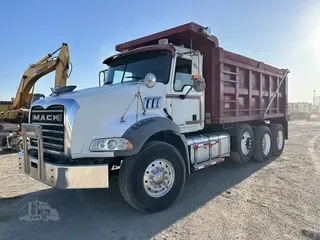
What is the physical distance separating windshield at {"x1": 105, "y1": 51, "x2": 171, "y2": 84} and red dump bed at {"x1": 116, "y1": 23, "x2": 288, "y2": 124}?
0.75 m

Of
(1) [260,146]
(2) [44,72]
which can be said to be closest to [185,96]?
(1) [260,146]

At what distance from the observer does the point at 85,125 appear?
157 inches

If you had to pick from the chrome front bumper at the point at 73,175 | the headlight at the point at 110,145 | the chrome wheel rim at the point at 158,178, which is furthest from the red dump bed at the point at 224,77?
the chrome front bumper at the point at 73,175

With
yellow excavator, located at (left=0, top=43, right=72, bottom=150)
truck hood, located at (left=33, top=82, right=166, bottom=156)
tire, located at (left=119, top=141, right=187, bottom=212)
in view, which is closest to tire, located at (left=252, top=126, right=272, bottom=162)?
tire, located at (left=119, top=141, right=187, bottom=212)

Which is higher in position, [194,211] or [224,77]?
[224,77]

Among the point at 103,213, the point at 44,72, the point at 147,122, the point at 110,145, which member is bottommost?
the point at 103,213

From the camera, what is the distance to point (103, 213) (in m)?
4.42

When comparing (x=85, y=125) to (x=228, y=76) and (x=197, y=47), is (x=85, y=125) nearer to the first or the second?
(x=197, y=47)

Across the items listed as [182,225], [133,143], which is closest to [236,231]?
[182,225]

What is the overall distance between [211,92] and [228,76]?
2.66 ft

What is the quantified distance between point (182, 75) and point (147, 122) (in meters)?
1.55

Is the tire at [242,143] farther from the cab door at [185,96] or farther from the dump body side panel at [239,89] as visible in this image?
the cab door at [185,96]

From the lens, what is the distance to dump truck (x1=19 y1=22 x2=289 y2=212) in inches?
157

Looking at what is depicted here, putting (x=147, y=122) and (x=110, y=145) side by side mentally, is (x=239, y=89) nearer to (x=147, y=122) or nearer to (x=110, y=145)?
(x=147, y=122)
